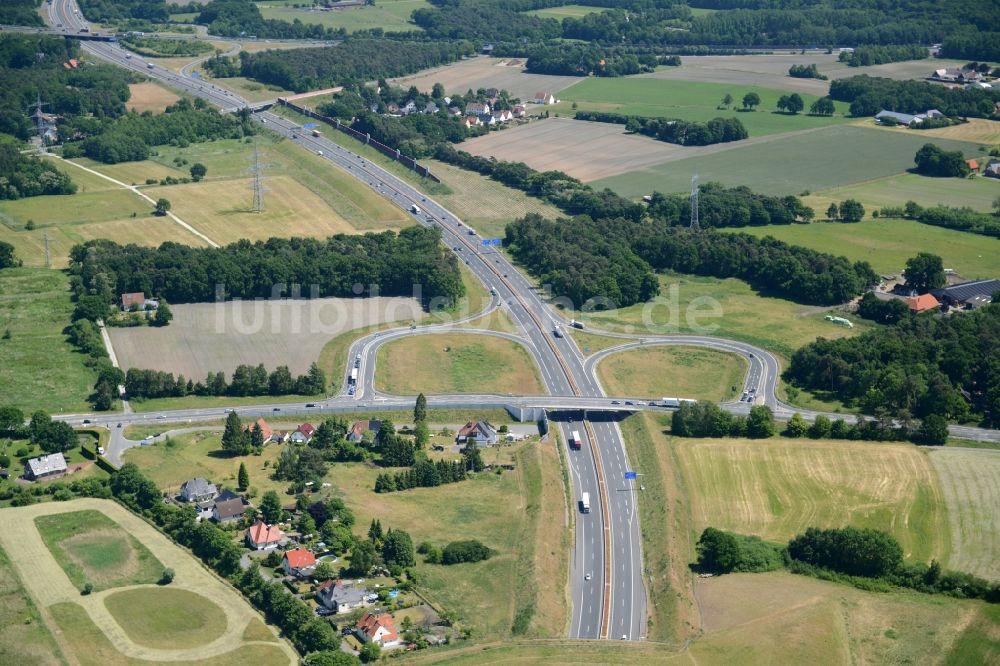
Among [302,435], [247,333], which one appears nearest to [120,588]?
[302,435]

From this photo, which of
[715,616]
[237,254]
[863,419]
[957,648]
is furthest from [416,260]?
[957,648]

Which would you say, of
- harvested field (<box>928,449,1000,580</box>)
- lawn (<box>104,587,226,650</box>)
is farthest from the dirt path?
harvested field (<box>928,449,1000,580</box>)

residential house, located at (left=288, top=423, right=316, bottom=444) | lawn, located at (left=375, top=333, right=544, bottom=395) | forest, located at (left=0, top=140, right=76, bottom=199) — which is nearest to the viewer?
residential house, located at (left=288, top=423, right=316, bottom=444)

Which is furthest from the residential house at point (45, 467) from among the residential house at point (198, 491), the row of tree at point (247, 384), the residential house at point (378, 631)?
the residential house at point (378, 631)

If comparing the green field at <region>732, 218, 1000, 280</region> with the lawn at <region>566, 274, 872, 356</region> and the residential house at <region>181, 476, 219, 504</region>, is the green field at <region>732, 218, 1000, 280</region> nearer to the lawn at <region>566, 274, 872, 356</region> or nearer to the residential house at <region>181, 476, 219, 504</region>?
the lawn at <region>566, 274, 872, 356</region>

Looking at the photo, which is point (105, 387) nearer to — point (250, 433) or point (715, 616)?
point (250, 433)

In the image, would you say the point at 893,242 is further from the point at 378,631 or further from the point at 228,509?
the point at 378,631
